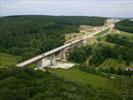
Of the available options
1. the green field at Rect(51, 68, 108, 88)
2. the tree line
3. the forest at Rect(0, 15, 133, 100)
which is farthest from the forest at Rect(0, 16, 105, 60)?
the tree line

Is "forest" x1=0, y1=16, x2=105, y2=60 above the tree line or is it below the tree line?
below

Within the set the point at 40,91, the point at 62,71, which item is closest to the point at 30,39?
the point at 62,71

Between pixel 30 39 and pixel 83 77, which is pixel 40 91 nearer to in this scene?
pixel 83 77

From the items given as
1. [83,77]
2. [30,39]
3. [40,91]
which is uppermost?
[40,91]

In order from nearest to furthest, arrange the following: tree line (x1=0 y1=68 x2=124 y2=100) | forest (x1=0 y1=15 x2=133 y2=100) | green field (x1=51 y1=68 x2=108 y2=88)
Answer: tree line (x1=0 y1=68 x2=124 y2=100) < forest (x1=0 y1=15 x2=133 y2=100) < green field (x1=51 y1=68 x2=108 y2=88)

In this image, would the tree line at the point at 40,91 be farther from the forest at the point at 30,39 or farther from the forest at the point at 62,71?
the forest at the point at 30,39

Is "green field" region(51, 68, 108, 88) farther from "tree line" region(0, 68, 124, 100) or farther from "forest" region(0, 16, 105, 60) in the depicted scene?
"forest" region(0, 16, 105, 60)

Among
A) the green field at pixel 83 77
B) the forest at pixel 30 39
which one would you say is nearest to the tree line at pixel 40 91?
the green field at pixel 83 77

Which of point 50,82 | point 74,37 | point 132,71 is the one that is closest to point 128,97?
point 50,82
